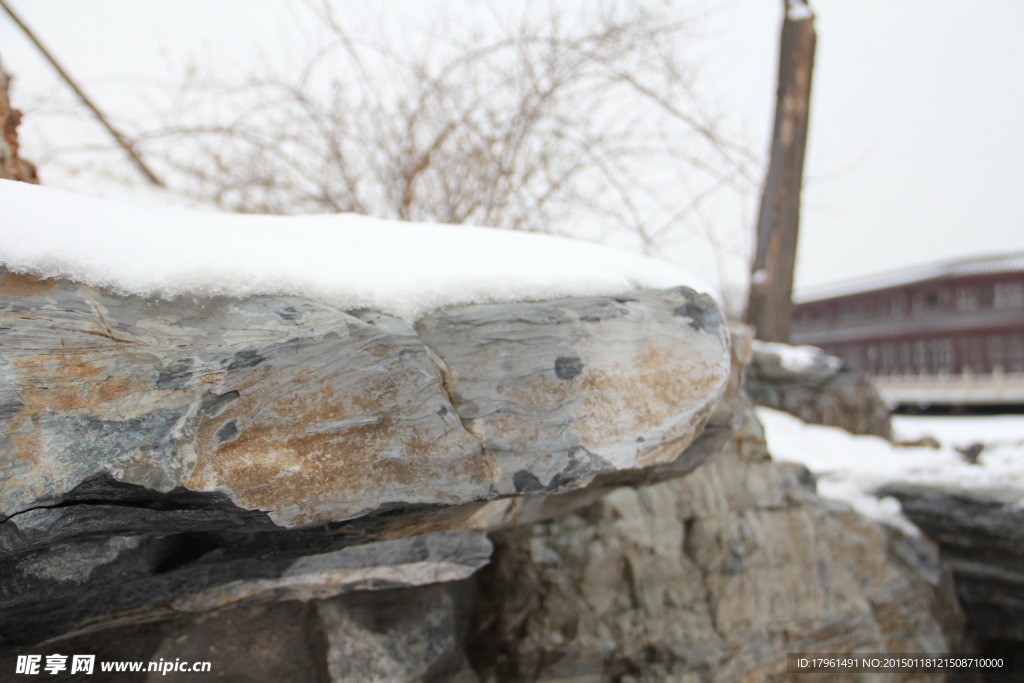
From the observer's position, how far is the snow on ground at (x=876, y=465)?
3.28m

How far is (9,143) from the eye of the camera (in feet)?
6.66

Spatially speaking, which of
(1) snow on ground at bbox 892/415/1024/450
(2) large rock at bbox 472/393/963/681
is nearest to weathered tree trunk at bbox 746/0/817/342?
(1) snow on ground at bbox 892/415/1024/450

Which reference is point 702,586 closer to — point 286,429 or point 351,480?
point 351,480

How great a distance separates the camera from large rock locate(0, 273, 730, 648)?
1.01m

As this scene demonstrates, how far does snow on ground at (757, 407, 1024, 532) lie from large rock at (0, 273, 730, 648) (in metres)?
1.91

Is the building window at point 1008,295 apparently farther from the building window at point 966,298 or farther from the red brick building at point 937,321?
the building window at point 966,298

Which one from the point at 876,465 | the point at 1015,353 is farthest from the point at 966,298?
the point at 876,465

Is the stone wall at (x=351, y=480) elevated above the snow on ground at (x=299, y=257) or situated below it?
below

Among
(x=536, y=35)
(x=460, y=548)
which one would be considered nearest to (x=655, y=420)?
(x=460, y=548)

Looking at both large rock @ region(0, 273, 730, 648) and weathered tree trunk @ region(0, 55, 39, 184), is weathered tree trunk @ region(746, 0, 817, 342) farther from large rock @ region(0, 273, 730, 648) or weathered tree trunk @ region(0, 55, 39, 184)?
weathered tree trunk @ region(0, 55, 39, 184)

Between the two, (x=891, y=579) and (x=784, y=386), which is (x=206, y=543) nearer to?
(x=891, y=579)

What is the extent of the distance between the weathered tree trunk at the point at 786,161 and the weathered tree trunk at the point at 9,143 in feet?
18.9

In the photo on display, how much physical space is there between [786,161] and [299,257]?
19.3ft

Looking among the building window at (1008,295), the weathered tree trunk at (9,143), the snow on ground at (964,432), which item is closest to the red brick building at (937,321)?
the building window at (1008,295)
